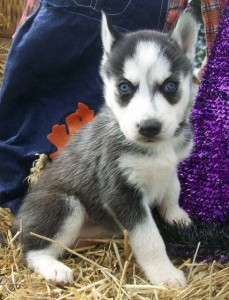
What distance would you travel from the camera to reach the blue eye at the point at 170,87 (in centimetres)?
289

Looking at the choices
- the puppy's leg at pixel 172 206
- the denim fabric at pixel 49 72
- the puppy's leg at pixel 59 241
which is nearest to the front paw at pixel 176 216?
the puppy's leg at pixel 172 206

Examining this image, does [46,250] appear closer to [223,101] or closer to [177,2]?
[223,101]

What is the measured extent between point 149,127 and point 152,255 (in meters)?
0.80

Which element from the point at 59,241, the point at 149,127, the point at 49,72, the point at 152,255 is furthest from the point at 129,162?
the point at 49,72

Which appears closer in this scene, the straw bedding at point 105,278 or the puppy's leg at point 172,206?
the straw bedding at point 105,278

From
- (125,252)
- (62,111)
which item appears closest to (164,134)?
(125,252)

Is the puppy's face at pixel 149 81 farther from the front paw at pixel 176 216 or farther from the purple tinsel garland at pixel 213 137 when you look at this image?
the front paw at pixel 176 216

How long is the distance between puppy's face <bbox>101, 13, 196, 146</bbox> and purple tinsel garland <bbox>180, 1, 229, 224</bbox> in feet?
0.84

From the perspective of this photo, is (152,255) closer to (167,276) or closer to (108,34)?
(167,276)

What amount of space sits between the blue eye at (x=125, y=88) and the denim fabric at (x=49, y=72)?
125 centimetres

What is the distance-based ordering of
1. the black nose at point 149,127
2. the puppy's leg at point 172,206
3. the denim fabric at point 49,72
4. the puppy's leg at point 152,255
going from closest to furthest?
the black nose at point 149,127 → the puppy's leg at point 152,255 → the puppy's leg at point 172,206 → the denim fabric at point 49,72

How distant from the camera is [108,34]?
Result: 10.4ft

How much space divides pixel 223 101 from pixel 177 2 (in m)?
1.21

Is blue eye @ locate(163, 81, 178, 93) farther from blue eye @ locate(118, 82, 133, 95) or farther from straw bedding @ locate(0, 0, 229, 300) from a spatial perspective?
straw bedding @ locate(0, 0, 229, 300)
